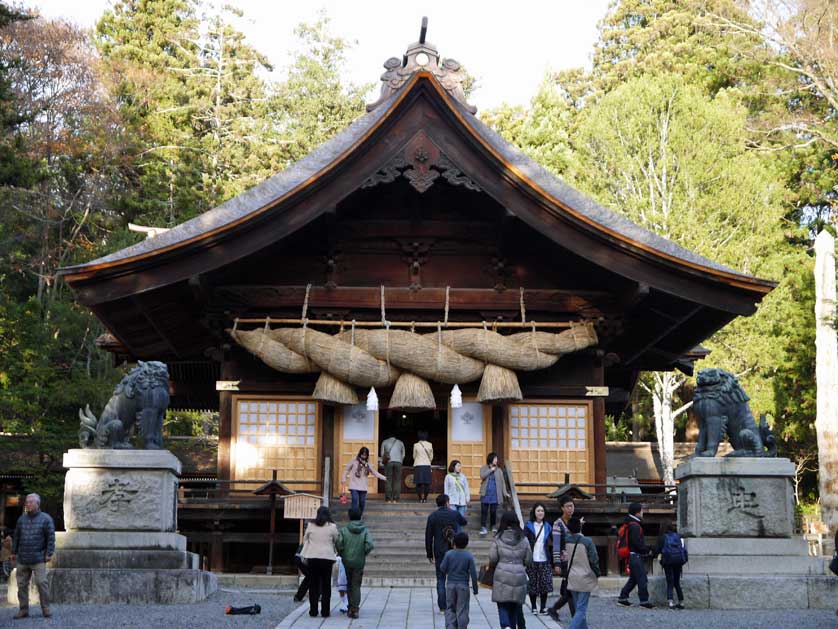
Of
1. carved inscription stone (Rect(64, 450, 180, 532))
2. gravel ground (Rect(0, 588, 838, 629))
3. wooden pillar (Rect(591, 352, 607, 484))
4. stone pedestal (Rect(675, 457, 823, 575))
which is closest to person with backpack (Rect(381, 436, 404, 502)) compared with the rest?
wooden pillar (Rect(591, 352, 607, 484))

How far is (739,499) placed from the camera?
1254 cm

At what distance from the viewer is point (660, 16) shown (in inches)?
1908

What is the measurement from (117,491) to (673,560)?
6.34m

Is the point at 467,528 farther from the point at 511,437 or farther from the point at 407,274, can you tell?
the point at 407,274

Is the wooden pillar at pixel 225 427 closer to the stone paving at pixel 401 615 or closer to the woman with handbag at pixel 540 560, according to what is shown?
the stone paving at pixel 401 615

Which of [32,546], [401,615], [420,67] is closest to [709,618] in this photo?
[401,615]

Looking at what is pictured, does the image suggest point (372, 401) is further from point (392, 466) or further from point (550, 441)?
point (550, 441)

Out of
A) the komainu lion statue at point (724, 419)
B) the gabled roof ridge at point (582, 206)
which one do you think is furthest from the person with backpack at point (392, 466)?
the komainu lion statue at point (724, 419)

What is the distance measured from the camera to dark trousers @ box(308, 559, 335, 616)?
11320mm

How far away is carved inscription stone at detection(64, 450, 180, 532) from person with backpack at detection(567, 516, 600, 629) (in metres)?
5.07

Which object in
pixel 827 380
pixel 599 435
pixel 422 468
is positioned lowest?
pixel 422 468

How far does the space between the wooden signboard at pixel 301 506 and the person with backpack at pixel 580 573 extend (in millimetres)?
7029

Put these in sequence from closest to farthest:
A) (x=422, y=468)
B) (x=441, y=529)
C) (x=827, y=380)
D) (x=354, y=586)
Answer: (x=354, y=586) → (x=441, y=529) → (x=422, y=468) → (x=827, y=380)

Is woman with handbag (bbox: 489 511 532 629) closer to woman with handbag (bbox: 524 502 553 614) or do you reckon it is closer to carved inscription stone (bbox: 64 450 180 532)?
woman with handbag (bbox: 524 502 553 614)
